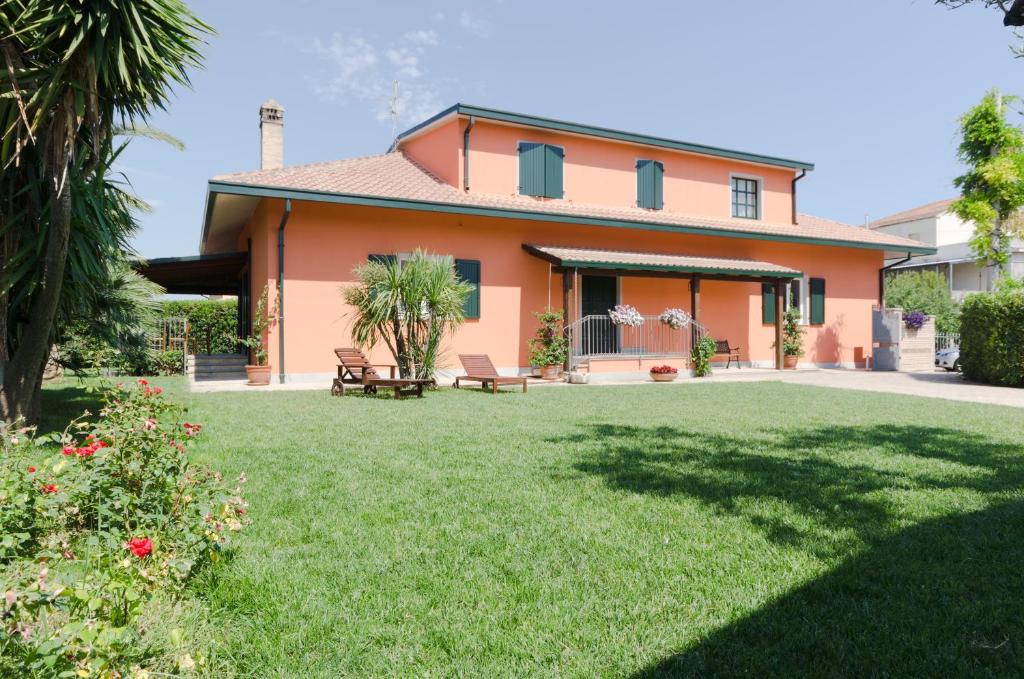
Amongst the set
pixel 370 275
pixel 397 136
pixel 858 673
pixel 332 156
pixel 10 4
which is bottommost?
pixel 858 673

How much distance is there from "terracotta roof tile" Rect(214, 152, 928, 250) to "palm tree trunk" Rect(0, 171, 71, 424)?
22.8ft

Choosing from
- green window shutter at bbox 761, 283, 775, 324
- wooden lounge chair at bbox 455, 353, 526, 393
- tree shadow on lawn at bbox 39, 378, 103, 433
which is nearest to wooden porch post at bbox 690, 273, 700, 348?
green window shutter at bbox 761, 283, 775, 324

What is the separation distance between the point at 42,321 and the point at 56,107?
185 cm

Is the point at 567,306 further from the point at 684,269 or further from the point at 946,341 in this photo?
the point at 946,341

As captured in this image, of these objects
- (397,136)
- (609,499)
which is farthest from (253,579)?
(397,136)

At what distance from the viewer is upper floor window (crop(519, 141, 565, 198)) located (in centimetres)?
1627

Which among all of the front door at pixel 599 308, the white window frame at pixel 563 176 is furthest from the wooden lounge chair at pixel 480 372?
the white window frame at pixel 563 176

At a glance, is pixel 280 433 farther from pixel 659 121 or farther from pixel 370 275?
pixel 659 121

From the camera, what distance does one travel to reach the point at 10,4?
191 inches

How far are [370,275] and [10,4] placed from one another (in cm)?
687

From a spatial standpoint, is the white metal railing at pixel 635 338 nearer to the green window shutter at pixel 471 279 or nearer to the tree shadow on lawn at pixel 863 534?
the green window shutter at pixel 471 279

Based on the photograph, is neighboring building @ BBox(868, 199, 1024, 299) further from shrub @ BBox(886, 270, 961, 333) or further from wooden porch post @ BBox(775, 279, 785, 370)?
wooden porch post @ BBox(775, 279, 785, 370)

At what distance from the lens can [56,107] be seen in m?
5.15

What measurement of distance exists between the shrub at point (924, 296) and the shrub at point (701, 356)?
696 inches
